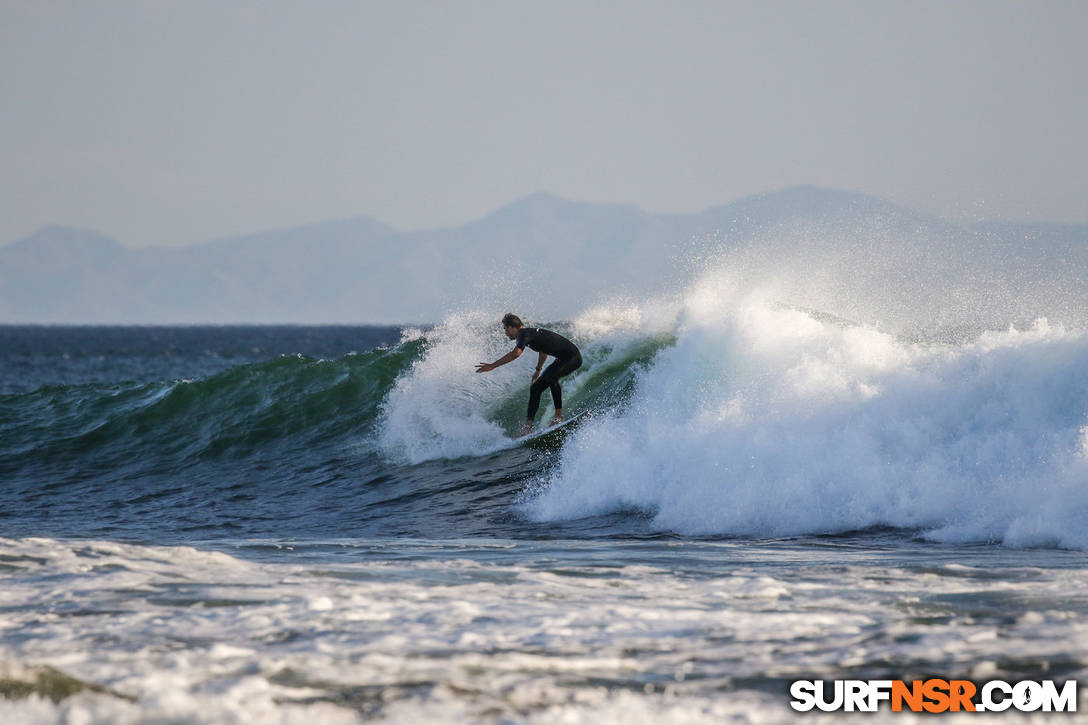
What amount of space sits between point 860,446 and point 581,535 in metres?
2.69

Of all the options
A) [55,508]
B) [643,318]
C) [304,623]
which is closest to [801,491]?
[304,623]

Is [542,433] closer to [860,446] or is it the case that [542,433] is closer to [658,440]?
[658,440]

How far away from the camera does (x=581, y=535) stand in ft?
30.1

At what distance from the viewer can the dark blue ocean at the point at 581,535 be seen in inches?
182

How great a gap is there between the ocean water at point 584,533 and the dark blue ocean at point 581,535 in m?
0.03

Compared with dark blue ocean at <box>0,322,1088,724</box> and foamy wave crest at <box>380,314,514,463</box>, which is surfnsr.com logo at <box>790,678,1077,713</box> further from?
foamy wave crest at <box>380,314,514,463</box>

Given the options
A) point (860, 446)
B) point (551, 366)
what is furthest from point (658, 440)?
point (551, 366)

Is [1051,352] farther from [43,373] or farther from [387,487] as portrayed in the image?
[43,373]

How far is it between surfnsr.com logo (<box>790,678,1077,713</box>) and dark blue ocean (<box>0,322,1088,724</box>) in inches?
4.7

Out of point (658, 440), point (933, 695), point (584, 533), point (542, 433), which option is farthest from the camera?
point (542, 433)

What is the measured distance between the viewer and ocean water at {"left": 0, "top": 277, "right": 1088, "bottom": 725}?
182 inches

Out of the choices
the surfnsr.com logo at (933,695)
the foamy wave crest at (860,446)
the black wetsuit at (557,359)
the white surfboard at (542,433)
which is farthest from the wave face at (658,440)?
the surfnsr.com logo at (933,695)

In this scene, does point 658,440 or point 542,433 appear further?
point 542,433

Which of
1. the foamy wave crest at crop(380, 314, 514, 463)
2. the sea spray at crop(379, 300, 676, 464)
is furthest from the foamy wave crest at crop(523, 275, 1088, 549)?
the foamy wave crest at crop(380, 314, 514, 463)
